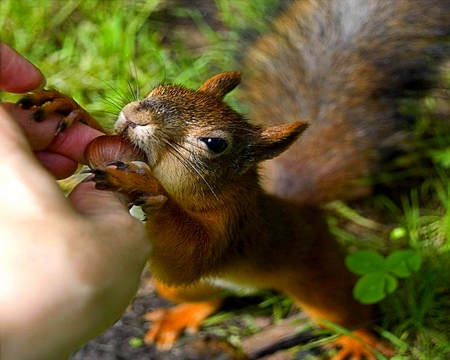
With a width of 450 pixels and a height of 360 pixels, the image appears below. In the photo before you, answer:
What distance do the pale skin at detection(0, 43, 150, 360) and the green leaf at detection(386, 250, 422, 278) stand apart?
3.52ft

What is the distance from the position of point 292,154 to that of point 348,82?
31cm

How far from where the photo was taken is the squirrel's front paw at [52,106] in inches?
57.9

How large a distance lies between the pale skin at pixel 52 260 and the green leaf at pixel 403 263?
107cm

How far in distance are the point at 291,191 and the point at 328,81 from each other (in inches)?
15.7

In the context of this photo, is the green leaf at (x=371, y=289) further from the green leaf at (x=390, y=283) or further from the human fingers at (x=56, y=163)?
the human fingers at (x=56, y=163)

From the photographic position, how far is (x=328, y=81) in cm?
221

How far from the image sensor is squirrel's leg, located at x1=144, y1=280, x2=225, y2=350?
2309mm

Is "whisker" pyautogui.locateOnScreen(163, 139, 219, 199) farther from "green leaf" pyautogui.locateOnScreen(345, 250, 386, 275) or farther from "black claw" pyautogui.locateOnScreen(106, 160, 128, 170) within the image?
"green leaf" pyautogui.locateOnScreen(345, 250, 386, 275)

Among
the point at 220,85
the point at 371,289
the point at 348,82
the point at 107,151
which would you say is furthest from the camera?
the point at 348,82

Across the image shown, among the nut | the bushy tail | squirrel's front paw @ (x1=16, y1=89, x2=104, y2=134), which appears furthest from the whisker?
the bushy tail

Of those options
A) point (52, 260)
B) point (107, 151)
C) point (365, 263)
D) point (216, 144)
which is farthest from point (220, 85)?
point (52, 260)

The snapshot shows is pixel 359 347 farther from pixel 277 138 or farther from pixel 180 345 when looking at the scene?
pixel 277 138

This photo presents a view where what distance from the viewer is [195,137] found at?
160 centimetres

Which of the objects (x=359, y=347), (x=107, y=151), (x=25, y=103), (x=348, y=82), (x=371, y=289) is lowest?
(x=359, y=347)
